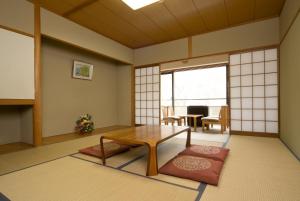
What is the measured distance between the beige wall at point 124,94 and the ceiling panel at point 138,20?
146cm

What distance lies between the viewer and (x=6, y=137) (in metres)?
2.92

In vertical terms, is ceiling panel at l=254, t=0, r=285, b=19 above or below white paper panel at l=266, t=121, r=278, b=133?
above

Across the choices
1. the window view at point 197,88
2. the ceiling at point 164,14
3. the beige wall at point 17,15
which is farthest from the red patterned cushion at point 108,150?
the window view at point 197,88

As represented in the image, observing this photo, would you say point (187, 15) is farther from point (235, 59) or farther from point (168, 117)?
point (168, 117)

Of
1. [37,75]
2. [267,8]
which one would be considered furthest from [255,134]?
[37,75]

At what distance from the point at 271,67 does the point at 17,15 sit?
479 cm

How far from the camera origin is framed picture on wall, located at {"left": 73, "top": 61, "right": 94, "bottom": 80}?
397 centimetres

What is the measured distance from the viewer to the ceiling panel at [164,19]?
9.74 feet

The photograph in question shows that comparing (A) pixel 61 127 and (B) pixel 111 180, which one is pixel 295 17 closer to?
(B) pixel 111 180

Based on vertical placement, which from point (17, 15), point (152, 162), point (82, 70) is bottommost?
point (152, 162)

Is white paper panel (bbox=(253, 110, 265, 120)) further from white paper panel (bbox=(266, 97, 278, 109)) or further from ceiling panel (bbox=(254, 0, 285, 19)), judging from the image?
ceiling panel (bbox=(254, 0, 285, 19))

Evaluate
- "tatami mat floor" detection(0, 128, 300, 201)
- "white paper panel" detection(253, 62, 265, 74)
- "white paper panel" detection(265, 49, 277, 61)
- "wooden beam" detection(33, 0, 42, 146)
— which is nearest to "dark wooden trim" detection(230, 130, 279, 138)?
"tatami mat floor" detection(0, 128, 300, 201)

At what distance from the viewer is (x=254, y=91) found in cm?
A: 358

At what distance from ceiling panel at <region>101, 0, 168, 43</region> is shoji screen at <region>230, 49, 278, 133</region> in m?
1.87
